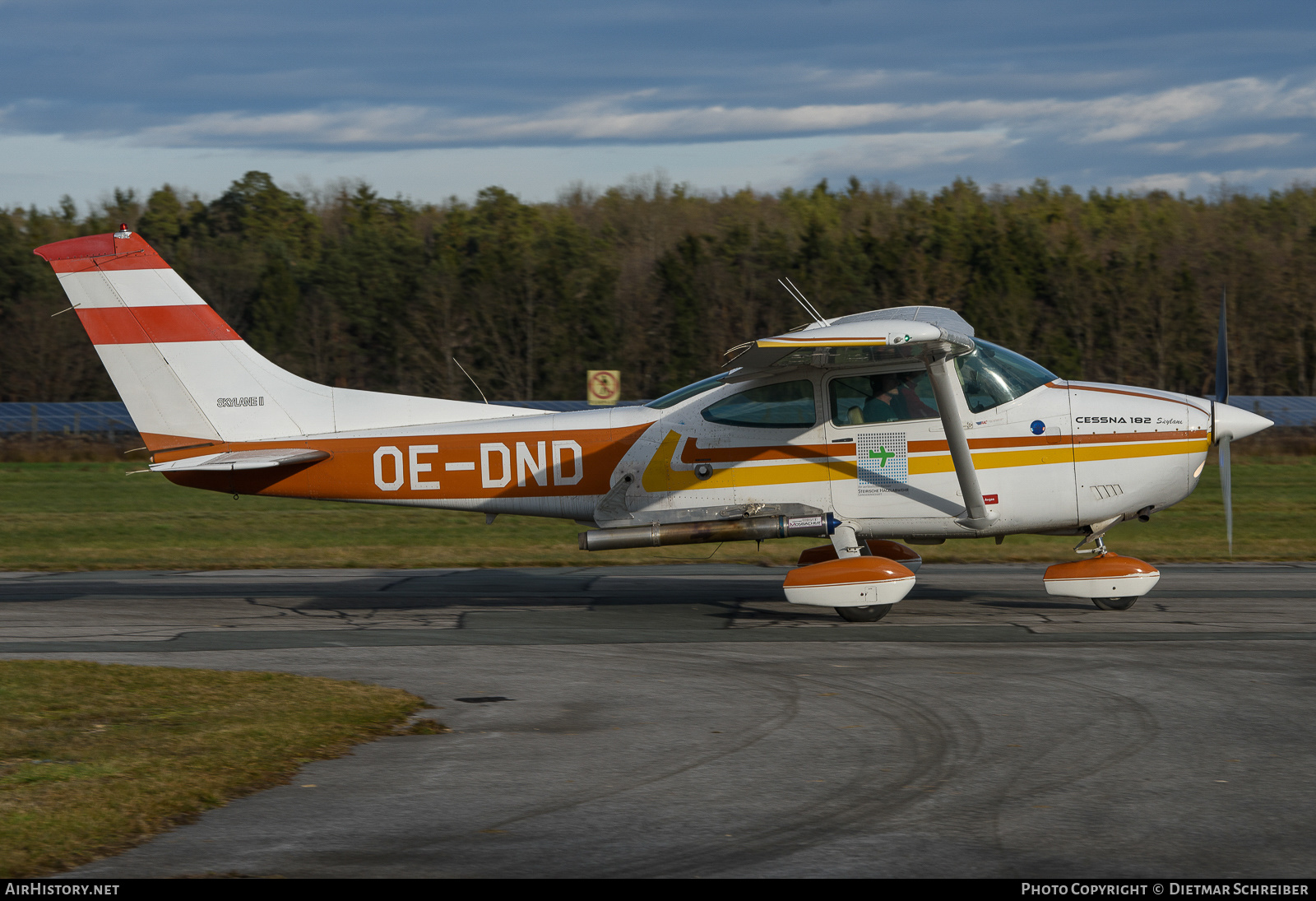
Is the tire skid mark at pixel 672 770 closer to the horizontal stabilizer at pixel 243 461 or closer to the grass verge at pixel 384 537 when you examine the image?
the horizontal stabilizer at pixel 243 461

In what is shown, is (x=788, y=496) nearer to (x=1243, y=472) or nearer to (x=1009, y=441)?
(x=1009, y=441)

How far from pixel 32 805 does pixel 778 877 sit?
366 cm

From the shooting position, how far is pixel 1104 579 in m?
11.5

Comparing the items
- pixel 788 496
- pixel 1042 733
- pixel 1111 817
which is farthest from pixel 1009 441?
pixel 1111 817

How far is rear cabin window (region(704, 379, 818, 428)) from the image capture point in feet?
38.7

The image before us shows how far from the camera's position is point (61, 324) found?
54.7 meters

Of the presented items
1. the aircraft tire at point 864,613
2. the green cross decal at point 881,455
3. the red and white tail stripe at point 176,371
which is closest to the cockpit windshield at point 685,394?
the green cross decal at point 881,455

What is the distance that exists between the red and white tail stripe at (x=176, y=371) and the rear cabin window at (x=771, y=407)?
2.82 m

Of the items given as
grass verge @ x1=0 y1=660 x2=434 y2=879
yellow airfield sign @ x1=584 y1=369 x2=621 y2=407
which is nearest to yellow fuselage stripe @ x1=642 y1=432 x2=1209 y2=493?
grass verge @ x1=0 y1=660 x2=434 y2=879

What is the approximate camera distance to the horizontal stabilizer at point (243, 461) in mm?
12078

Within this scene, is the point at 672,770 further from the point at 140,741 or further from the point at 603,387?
the point at 603,387

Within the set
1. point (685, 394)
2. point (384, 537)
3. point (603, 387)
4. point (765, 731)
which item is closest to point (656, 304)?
point (603, 387)

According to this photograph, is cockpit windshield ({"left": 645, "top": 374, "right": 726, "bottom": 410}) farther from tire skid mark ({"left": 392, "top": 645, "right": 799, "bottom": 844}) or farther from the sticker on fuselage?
tire skid mark ({"left": 392, "top": 645, "right": 799, "bottom": 844})

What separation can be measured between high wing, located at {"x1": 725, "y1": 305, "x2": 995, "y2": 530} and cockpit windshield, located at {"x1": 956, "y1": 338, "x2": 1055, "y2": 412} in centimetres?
12
